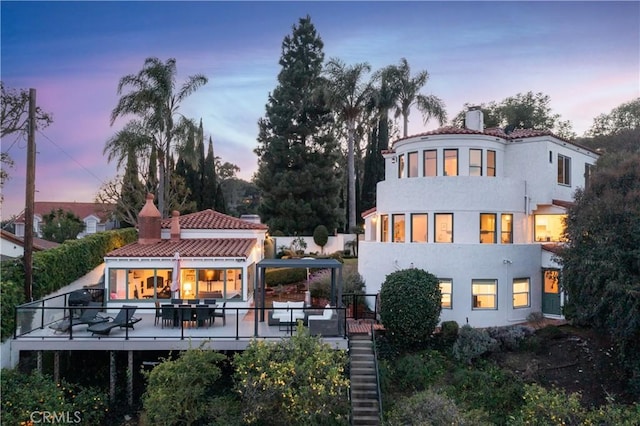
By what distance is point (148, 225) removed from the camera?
21906 mm

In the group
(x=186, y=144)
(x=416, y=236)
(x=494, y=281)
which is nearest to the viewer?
(x=494, y=281)

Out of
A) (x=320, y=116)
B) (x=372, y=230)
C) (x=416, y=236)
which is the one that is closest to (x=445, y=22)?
(x=416, y=236)

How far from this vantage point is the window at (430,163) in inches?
847

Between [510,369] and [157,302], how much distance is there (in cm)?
1457

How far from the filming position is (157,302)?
18812 millimetres

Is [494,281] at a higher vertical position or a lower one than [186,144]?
lower

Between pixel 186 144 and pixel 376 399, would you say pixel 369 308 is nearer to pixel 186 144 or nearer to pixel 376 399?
pixel 376 399

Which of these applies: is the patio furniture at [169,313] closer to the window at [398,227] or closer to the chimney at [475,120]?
the window at [398,227]

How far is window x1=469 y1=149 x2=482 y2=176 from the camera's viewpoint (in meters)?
21.4

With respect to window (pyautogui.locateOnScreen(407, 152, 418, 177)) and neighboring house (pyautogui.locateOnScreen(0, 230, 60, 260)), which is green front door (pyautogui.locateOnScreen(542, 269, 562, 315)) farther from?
neighboring house (pyautogui.locateOnScreen(0, 230, 60, 260))

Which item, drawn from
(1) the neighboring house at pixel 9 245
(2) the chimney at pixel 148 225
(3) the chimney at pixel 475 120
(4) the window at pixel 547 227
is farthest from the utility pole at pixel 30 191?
(4) the window at pixel 547 227

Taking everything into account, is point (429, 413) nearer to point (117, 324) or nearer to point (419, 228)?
point (419, 228)

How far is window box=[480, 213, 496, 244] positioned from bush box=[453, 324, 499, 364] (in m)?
4.68

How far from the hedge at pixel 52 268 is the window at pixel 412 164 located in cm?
1696
